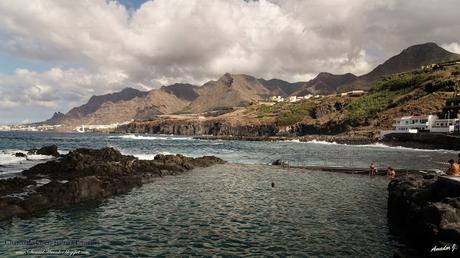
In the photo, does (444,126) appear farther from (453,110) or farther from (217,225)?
(217,225)

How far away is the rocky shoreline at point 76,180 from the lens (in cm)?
2784

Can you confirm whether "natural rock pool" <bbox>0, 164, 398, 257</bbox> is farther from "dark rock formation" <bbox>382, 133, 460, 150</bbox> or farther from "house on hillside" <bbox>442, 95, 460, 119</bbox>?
"house on hillside" <bbox>442, 95, 460, 119</bbox>

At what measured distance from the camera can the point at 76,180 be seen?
107 ft

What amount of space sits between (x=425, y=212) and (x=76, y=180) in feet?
92.6

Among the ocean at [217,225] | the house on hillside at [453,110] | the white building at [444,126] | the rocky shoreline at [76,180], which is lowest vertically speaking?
the ocean at [217,225]

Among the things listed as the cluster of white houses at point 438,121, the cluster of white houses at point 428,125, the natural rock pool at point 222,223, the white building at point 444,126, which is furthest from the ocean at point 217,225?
the cluster of white houses at point 438,121

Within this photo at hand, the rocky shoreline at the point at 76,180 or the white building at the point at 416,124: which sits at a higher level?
the white building at the point at 416,124

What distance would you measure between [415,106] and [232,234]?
19266 centimetres

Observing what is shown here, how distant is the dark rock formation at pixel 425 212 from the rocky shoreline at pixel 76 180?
25.6m

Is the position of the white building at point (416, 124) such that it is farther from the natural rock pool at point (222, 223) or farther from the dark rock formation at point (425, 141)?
the natural rock pool at point (222, 223)

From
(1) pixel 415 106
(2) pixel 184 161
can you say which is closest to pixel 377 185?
(2) pixel 184 161

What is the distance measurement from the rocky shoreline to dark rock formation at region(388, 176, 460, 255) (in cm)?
2562

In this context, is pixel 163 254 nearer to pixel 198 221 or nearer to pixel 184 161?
pixel 198 221

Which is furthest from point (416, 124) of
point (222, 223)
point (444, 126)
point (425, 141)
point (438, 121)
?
point (222, 223)
